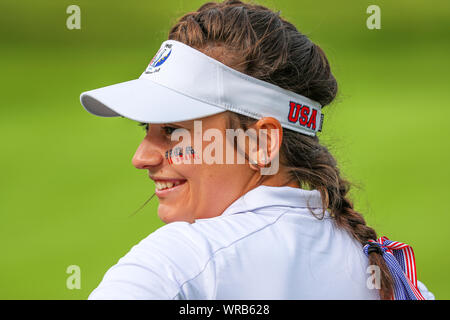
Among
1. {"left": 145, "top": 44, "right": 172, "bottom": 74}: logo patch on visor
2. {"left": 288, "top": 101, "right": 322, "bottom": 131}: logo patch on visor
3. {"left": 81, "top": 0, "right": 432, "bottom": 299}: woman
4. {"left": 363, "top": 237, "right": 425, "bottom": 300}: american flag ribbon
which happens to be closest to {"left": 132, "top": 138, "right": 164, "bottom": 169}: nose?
{"left": 81, "top": 0, "right": 432, "bottom": 299}: woman

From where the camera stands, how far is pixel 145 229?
12.5ft

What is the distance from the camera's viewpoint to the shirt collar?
111cm

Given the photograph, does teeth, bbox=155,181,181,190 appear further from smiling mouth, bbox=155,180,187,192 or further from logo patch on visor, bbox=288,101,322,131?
logo patch on visor, bbox=288,101,322,131

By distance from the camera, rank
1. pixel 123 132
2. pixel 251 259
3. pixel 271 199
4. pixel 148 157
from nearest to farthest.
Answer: pixel 251 259, pixel 271 199, pixel 148 157, pixel 123 132

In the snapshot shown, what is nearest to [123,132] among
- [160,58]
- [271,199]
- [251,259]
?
[160,58]

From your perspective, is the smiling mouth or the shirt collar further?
the smiling mouth

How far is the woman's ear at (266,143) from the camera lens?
1.18m

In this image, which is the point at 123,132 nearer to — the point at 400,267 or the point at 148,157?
the point at 148,157

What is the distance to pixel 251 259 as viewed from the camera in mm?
983

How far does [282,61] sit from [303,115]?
0.38 feet

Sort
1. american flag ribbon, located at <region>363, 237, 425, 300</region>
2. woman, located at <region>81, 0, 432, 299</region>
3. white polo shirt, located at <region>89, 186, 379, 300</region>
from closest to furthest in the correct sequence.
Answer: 1. white polo shirt, located at <region>89, 186, 379, 300</region>
2. woman, located at <region>81, 0, 432, 299</region>
3. american flag ribbon, located at <region>363, 237, 425, 300</region>

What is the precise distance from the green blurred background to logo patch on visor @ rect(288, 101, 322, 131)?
352 mm

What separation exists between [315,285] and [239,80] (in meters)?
0.41

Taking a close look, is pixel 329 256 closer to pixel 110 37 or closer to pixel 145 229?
pixel 145 229
